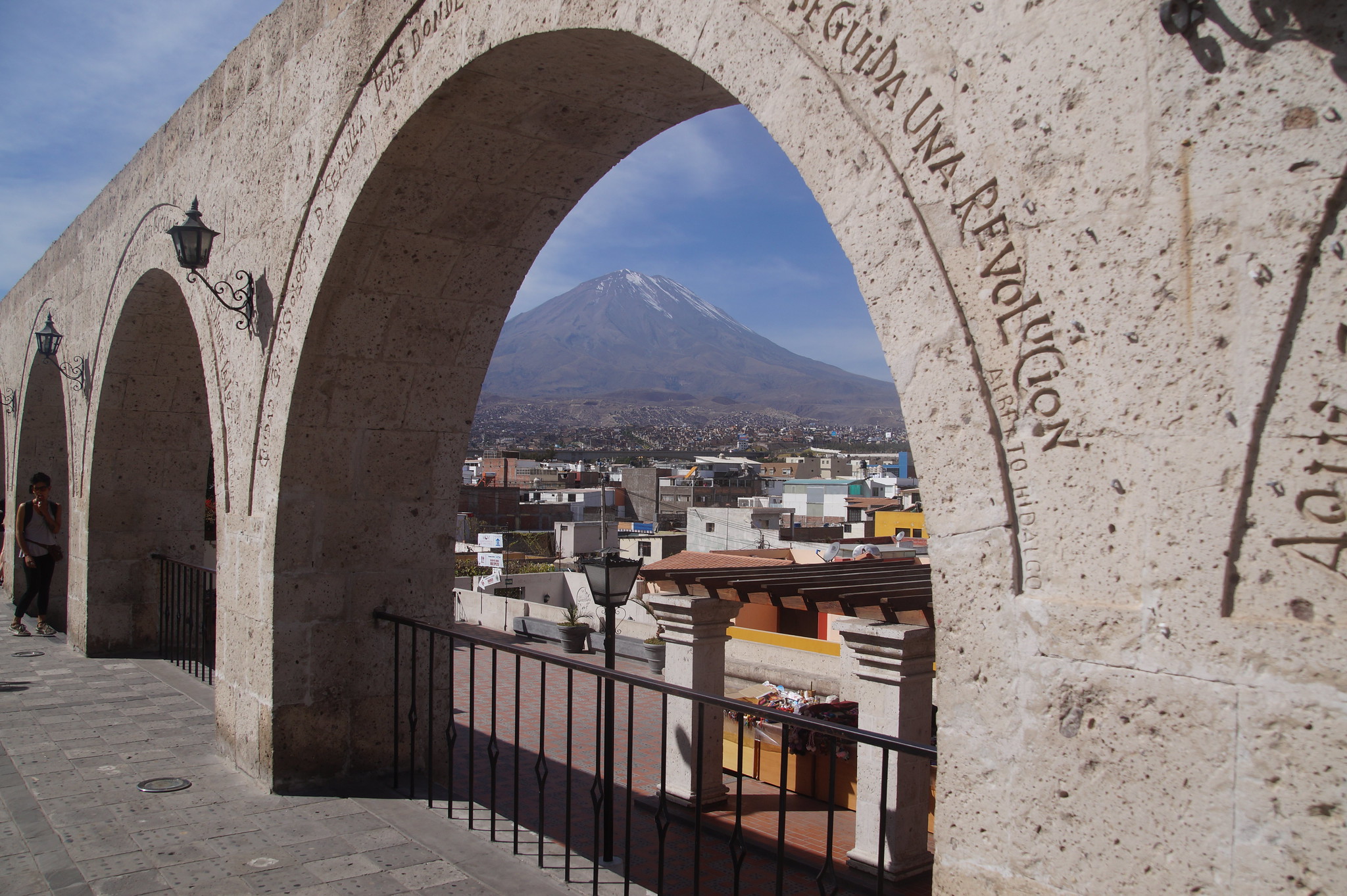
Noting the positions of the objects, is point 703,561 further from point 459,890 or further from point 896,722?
point 459,890

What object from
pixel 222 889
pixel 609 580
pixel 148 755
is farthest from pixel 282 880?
pixel 609 580

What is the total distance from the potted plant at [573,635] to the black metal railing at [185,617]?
6.08 meters

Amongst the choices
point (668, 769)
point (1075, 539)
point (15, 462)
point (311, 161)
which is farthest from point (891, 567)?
point (15, 462)

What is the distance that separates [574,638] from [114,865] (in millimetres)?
9825

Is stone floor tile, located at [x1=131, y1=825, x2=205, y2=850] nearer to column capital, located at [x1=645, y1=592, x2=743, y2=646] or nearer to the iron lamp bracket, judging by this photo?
the iron lamp bracket

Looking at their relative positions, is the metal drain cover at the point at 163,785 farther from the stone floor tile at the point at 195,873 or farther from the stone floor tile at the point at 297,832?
the stone floor tile at the point at 195,873

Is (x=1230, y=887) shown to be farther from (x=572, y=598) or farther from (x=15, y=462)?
(x=572, y=598)

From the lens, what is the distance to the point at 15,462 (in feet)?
31.6

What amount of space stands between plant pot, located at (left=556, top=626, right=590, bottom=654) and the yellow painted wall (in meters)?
20.4

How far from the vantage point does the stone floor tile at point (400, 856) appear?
335cm

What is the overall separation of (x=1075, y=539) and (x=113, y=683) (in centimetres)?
639

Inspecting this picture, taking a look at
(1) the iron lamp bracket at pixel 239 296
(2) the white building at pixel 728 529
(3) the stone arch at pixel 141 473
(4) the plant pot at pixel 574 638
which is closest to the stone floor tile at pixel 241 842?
(1) the iron lamp bracket at pixel 239 296

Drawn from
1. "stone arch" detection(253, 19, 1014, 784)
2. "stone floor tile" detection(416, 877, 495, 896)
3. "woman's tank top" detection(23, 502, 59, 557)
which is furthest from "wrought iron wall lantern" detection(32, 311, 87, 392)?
"stone floor tile" detection(416, 877, 495, 896)

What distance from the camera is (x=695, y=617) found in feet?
21.2
